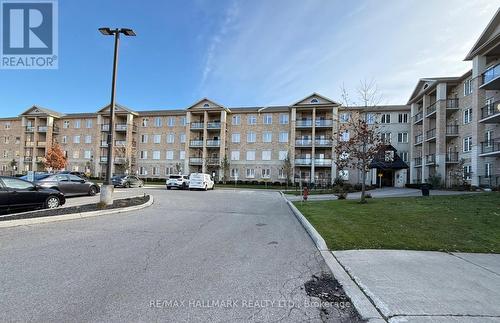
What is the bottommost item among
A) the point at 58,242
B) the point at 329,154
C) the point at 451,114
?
the point at 58,242

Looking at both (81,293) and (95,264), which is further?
(95,264)

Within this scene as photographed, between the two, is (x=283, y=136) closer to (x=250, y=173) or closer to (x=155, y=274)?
(x=250, y=173)

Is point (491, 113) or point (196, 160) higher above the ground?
point (491, 113)

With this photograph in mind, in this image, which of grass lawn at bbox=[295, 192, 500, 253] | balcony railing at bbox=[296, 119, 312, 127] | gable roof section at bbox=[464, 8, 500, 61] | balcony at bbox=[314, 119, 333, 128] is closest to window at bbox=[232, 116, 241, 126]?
balcony railing at bbox=[296, 119, 312, 127]

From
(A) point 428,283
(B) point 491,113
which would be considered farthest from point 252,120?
(A) point 428,283

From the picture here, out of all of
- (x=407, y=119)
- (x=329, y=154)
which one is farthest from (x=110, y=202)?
(x=407, y=119)

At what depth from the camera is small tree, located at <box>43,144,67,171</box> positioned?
160 ft

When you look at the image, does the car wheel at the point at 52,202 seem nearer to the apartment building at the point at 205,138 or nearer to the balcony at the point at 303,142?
the apartment building at the point at 205,138

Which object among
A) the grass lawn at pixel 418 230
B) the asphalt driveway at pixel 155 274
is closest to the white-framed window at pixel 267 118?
the grass lawn at pixel 418 230

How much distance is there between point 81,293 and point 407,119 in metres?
49.1

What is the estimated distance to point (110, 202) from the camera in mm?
11984

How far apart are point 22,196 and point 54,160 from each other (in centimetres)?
4586

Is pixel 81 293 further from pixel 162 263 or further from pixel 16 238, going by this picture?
pixel 16 238

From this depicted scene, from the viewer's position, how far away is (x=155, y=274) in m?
4.69
